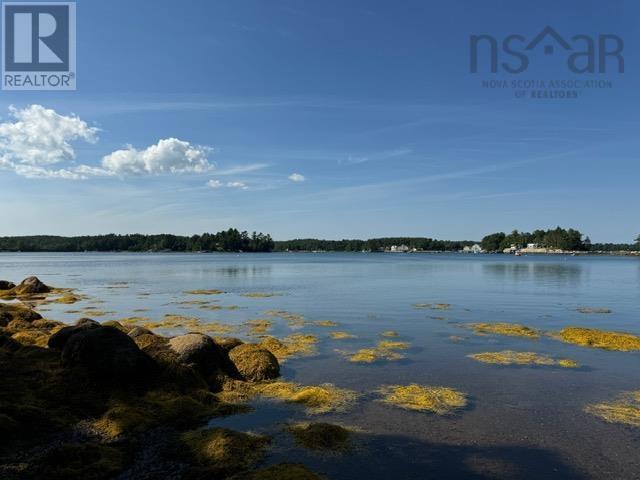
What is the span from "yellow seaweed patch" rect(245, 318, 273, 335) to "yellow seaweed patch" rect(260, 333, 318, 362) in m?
2.66

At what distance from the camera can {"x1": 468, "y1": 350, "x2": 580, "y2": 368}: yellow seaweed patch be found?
19.7 meters

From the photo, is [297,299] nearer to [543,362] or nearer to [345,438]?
[543,362]

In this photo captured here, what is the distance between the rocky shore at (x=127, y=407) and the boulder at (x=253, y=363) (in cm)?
4

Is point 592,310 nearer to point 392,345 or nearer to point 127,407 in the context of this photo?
point 392,345

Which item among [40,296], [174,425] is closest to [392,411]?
[174,425]

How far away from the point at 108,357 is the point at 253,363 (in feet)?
17.8

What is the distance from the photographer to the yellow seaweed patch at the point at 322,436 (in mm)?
11203

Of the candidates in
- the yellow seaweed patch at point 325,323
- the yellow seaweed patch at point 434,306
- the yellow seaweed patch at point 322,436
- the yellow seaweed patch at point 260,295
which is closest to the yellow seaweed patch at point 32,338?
the yellow seaweed patch at point 322,436

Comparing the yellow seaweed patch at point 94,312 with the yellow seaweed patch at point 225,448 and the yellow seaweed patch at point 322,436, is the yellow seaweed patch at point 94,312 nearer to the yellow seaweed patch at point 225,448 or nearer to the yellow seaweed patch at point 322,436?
the yellow seaweed patch at point 225,448

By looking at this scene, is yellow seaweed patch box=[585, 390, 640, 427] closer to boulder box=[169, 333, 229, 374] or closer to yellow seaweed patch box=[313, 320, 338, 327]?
boulder box=[169, 333, 229, 374]

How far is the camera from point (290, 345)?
2314cm

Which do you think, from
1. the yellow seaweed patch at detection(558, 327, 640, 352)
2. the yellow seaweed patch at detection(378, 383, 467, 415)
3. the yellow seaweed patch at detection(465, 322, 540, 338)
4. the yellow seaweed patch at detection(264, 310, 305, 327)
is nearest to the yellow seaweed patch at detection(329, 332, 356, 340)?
the yellow seaweed patch at detection(264, 310, 305, 327)

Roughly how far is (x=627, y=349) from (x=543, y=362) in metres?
6.52

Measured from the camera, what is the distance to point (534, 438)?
39.1 ft
